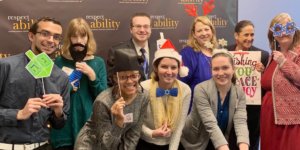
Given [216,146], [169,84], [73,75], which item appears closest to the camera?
[216,146]

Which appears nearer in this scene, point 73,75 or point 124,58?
point 124,58

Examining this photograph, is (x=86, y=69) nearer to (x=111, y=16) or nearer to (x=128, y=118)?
(x=128, y=118)

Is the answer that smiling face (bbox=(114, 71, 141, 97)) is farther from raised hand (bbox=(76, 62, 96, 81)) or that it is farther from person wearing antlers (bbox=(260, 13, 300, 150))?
person wearing antlers (bbox=(260, 13, 300, 150))

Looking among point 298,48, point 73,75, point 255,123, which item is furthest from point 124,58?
point 255,123

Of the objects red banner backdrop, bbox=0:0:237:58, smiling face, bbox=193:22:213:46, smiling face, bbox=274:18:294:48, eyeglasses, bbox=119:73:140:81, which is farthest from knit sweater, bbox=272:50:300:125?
red banner backdrop, bbox=0:0:237:58

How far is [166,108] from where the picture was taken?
3.05 metres

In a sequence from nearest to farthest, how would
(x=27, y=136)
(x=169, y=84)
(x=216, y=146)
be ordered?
(x=27, y=136) < (x=216, y=146) < (x=169, y=84)

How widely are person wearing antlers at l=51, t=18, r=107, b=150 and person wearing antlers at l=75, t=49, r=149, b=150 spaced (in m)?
0.58

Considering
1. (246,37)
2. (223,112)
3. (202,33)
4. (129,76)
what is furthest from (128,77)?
(246,37)

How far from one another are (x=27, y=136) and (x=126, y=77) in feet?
2.50

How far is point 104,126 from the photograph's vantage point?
2.69 m

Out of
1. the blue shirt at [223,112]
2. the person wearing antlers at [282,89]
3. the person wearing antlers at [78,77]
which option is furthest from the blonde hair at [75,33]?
the person wearing antlers at [282,89]

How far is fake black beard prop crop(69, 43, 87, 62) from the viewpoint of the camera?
10.8 feet

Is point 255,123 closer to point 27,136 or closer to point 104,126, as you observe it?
point 104,126
